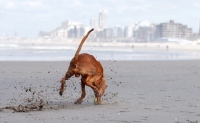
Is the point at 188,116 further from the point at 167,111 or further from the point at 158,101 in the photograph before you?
the point at 158,101

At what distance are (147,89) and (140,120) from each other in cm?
434

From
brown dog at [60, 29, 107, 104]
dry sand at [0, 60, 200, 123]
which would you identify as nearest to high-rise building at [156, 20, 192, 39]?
dry sand at [0, 60, 200, 123]

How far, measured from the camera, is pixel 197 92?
1080 cm

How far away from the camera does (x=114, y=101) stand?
9.50m

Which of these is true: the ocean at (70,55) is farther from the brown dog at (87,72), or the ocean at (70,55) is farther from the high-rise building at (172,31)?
the high-rise building at (172,31)

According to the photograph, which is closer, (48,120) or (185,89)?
(48,120)

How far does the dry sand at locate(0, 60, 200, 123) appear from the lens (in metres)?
7.25

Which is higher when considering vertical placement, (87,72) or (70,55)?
(87,72)

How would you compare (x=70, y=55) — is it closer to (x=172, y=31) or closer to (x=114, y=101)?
(x=114, y=101)

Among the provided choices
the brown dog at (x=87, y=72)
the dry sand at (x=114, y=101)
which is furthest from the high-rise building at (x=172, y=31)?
the brown dog at (x=87, y=72)

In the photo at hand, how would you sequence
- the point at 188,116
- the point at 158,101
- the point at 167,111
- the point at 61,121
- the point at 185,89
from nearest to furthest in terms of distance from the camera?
the point at 61,121, the point at 188,116, the point at 167,111, the point at 158,101, the point at 185,89

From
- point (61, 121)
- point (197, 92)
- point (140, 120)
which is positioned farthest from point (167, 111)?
point (197, 92)

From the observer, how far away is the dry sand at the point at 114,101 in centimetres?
725

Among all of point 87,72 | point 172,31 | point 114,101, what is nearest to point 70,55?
point 114,101
